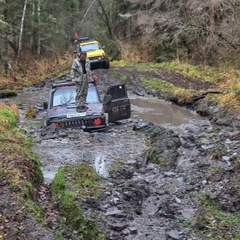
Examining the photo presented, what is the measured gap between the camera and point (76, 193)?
24.1 ft

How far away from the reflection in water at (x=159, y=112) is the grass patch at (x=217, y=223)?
8305 millimetres

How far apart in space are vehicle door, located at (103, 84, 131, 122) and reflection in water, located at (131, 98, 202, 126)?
2.55 metres

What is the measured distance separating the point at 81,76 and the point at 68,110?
1.08m

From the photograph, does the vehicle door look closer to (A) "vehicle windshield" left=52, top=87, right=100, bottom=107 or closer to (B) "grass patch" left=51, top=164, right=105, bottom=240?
(A) "vehicle windshield" left=52, top=87, right=100, bottom=107

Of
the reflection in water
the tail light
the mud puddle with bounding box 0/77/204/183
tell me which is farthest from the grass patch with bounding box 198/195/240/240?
the reflection in water

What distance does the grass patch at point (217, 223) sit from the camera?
21.2 feet

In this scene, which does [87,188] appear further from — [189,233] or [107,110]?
[107,110]

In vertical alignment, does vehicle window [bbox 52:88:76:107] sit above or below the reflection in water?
above

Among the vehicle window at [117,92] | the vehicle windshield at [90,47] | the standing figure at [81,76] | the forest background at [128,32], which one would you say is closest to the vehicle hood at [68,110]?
the standing figure at [81,76]

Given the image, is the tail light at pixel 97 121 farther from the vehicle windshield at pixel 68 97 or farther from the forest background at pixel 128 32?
the forest background at pixel 128 32

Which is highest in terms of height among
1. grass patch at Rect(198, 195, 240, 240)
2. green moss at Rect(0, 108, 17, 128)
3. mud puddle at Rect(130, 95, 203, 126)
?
green moss at Rect(0, 108, 17, 128)

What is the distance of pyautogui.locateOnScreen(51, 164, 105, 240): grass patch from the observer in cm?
639

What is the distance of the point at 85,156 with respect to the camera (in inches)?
393

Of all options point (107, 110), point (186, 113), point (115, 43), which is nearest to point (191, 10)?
point (115, 43)
